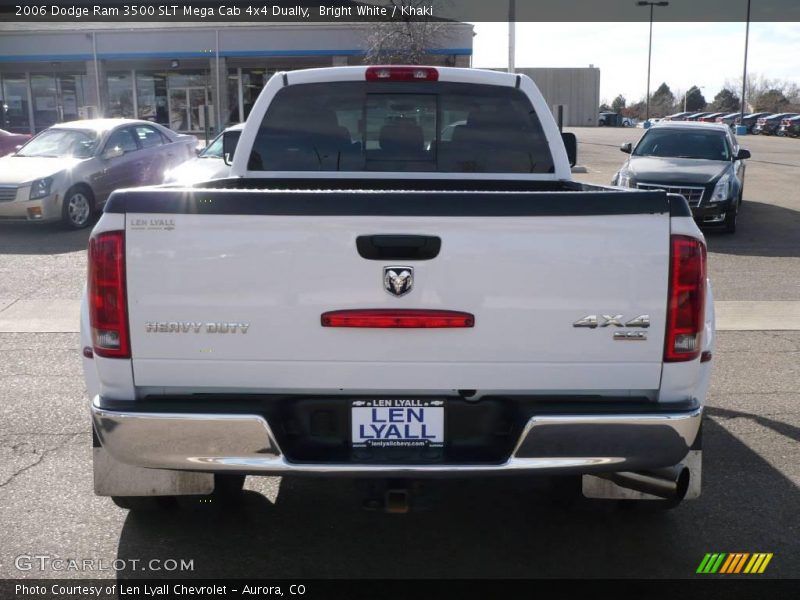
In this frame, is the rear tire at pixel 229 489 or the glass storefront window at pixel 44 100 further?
the glass storefront window at pixel 44 100

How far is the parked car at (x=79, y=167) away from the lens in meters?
13.1

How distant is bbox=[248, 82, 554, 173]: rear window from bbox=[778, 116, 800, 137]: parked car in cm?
5365

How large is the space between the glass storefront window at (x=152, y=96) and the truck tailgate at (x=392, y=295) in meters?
39.1

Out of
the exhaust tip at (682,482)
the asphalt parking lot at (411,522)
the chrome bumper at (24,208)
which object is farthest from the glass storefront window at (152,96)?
the exhaust tip at (682,482)

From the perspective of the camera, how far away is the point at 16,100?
4122cm

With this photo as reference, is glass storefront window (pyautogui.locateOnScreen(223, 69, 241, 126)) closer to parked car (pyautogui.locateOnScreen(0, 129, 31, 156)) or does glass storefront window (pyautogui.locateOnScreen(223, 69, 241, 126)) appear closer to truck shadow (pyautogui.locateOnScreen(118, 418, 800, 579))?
parked car (pyautogui.locateOnScreen(0, 129, 31, 156))

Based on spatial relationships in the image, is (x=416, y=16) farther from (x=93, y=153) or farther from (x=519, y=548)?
(x=519, y=548)

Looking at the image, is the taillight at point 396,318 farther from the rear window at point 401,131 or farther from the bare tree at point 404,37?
the bare tree at point 404,37

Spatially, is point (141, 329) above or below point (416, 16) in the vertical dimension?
below

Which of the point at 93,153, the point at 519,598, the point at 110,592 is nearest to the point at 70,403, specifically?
the point at 110,592

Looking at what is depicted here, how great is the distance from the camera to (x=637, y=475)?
3.46 m

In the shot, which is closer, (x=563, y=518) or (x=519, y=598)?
(x=519, y=598)

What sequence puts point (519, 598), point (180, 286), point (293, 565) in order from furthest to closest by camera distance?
point (293, 565) → point (519, 598) → point (180, 286)

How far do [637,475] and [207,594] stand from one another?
5.67 feet
